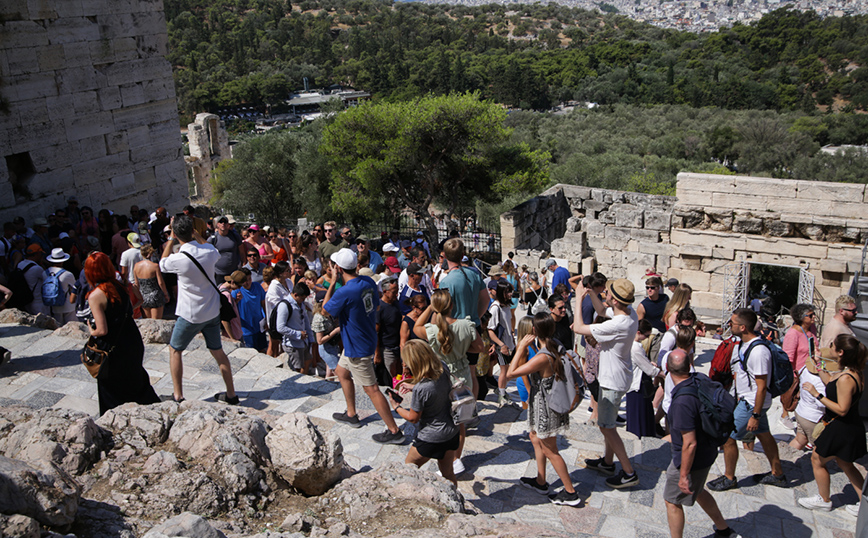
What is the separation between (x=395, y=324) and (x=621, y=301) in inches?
86.7

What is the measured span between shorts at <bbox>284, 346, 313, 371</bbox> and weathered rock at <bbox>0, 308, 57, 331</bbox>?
10.1 feet

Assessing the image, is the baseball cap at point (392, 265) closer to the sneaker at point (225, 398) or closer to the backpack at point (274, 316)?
the backpack at point (274, 316)

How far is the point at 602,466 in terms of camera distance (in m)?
5.67

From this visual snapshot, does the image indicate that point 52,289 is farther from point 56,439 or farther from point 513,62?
point 513,62

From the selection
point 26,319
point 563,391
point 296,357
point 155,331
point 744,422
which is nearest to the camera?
point 563,391

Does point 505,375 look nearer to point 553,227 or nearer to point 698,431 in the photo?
point 698,431

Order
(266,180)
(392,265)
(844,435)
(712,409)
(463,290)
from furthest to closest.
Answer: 1. (266,180)
2. (392,265)
3. (463,290)
4. (844,435)
5. (712,409)

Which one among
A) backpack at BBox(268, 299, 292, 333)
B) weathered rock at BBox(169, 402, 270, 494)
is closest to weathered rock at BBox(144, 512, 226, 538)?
weathered rock at BBox(169, 402, 270, 494)

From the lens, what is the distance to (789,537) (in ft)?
16.3

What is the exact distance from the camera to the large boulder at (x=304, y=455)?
421 cm

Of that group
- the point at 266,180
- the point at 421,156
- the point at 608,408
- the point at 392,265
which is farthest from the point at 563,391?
the point at 266,180

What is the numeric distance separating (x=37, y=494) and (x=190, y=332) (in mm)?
2841

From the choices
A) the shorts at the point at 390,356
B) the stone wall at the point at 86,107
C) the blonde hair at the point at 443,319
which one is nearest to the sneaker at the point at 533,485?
the blonde hair at the point at 443,319

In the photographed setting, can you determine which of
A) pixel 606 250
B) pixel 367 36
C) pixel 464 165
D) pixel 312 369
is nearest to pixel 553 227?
pixel 606 250
